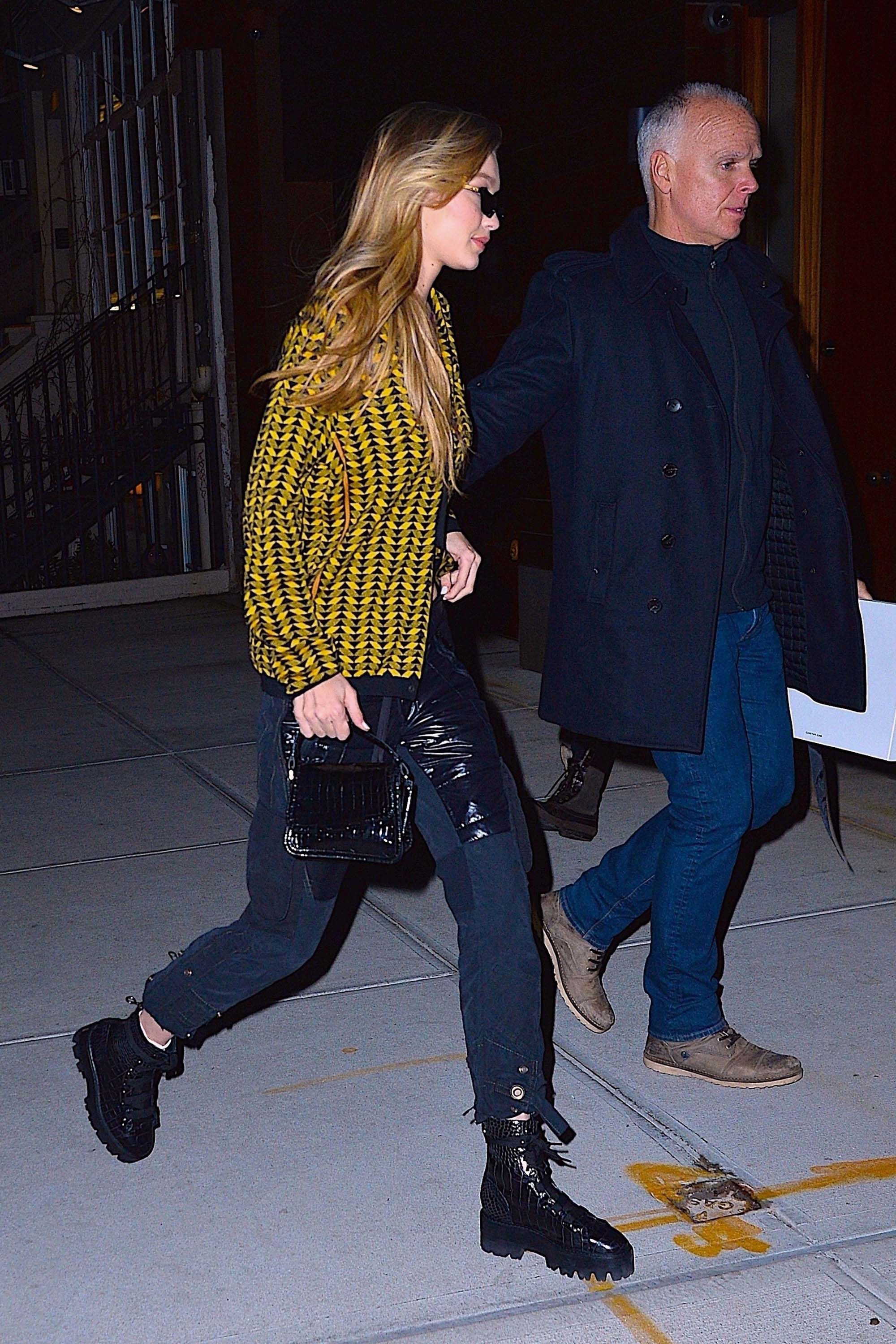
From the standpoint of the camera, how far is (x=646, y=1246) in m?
Result: 2.64

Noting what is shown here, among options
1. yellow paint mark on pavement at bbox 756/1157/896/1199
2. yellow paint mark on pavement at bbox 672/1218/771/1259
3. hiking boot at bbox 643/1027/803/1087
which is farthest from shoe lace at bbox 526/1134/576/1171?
Answer: hiking boot at bbox 643/1027/803/1087

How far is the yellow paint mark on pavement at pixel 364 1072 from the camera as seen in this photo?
3.29 meters

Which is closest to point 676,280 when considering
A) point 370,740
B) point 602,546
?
point 602,546

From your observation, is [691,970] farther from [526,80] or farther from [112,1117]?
[526,80]

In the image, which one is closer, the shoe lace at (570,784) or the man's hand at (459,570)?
the man's hand at (459,570)

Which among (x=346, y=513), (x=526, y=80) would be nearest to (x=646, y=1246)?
(x=346, y=513)

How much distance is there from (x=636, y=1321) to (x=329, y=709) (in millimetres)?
1065

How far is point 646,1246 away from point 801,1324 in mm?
313

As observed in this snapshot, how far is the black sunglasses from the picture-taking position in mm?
2584

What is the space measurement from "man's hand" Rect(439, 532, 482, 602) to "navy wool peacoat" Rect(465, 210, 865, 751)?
193 mm

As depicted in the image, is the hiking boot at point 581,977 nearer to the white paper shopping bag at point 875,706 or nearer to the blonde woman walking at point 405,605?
the white paper shopping bag at point 875,706

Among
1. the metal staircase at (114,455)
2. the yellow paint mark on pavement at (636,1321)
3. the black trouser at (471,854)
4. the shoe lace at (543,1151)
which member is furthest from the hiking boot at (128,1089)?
the metal staircase at (114,455)

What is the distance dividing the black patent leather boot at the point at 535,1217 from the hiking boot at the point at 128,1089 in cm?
69

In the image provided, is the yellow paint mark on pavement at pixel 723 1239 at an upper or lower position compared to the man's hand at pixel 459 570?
lower
